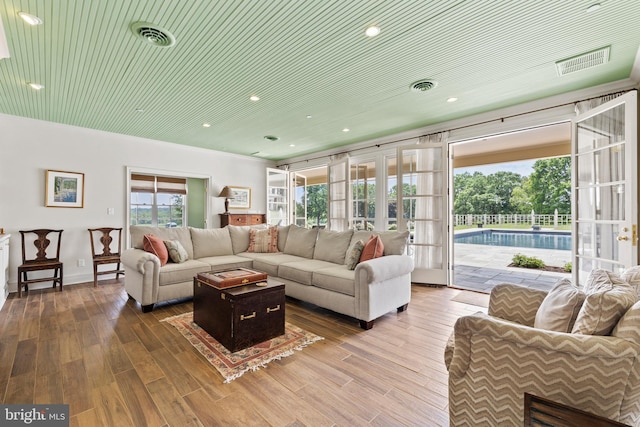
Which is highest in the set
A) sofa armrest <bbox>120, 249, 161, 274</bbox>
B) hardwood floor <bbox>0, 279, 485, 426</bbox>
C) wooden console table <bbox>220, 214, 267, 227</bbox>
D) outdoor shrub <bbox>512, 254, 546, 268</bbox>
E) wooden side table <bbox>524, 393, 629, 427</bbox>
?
wooden console table <bbox>220, 214, 267, 227</bbox>

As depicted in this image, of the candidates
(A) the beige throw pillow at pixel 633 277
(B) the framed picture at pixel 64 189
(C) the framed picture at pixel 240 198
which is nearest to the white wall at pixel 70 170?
(B) the framed picture at pixel 64 189

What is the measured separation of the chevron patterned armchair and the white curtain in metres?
3.25

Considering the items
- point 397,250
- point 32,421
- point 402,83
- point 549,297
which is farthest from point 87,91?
point 549,297

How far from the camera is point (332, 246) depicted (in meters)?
3.77

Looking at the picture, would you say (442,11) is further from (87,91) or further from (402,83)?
(87,91)

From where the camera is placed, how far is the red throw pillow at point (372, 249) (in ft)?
10.3

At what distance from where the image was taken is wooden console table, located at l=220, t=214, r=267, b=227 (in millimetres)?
6266

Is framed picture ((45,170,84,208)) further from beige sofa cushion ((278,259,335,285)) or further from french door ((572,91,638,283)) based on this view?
french door ((572,91,638,283))

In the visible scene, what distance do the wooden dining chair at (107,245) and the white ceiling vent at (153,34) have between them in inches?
143

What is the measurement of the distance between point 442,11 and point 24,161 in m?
5.76

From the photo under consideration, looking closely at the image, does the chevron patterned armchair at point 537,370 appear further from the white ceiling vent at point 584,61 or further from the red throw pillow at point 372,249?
the white ceiling vent at point 584,61

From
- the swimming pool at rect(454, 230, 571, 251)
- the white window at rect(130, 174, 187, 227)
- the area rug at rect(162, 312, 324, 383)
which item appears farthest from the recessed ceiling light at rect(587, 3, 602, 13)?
the swimming pool at rect(454, 230, 571, 251)

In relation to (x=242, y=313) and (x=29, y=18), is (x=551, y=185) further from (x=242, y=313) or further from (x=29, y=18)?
(x=29, y=18)

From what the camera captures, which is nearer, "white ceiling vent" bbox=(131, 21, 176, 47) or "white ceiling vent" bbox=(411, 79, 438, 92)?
"white ceiling vent" bbox=(131, 21, 176, 47)
